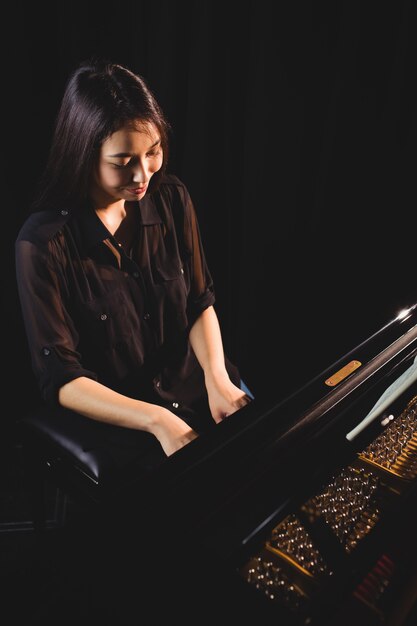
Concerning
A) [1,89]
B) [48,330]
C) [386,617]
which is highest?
[1,89]

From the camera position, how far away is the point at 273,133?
8.86ft

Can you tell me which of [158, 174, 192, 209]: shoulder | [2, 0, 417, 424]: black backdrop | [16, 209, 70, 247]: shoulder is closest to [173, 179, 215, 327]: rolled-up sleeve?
[158, 174, 192, 209]: shoulder

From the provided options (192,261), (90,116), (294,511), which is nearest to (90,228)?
(90,116)

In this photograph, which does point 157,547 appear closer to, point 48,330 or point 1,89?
point 48,330

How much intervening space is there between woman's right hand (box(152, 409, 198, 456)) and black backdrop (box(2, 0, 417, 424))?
1.11 m

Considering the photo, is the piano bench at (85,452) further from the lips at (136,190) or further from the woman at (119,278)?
the lips at (136,190)

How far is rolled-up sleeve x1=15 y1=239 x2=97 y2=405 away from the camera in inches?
63.9

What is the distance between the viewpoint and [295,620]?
2.90 feet

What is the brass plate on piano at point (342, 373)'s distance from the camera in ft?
4.44

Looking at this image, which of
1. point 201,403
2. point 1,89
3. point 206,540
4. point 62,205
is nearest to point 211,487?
point 206,540

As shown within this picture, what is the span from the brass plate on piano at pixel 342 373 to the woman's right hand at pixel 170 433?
50 cm

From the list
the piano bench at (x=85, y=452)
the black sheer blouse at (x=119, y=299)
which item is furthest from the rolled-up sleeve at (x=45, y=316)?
the piano bench at (x=85, y=452)

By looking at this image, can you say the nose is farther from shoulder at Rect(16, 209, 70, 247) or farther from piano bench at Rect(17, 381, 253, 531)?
piano bench at Rect(17, 381, 253, 531)

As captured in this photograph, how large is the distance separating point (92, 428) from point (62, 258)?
0.63 m
